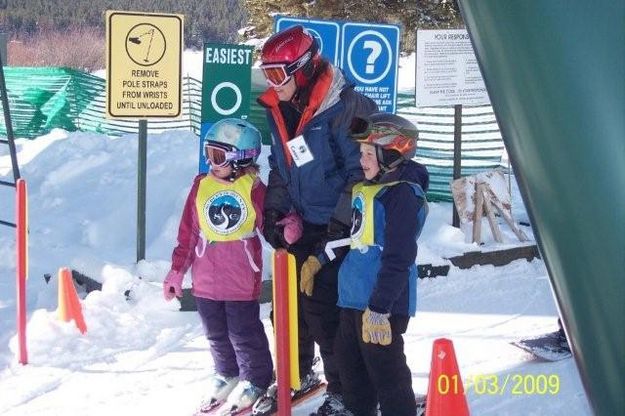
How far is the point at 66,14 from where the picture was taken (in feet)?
183

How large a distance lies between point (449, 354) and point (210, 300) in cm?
145

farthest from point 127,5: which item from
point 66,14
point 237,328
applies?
point 237,328

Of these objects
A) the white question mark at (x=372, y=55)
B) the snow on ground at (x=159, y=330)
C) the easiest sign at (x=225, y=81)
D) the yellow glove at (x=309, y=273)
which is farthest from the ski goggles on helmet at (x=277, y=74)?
the white question mark at (x=372, y=55)

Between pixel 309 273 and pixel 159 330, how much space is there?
7.34 ft

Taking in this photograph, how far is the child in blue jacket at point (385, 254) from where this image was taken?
3.43 meters

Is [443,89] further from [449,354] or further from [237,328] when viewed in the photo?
[449,354]

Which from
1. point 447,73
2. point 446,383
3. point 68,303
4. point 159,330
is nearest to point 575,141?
point 446,383

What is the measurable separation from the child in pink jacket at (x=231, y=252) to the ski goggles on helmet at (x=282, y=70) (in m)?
0.36

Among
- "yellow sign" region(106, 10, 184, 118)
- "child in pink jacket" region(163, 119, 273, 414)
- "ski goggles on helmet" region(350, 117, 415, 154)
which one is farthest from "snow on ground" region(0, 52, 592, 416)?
"yellow sign" region(106, 10, 184, 118)

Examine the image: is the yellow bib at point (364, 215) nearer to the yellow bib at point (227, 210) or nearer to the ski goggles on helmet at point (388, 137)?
the ski goggles on helmet at point (388, 137)

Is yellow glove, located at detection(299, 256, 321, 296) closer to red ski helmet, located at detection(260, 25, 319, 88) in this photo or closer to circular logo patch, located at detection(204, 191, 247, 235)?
circular logo patch, located at detection(204, 191, 247, 235)

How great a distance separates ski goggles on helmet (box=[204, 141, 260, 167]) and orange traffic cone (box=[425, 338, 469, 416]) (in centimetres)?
145

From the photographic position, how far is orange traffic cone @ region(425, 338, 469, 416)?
3174 mm

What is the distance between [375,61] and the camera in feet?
23.6
